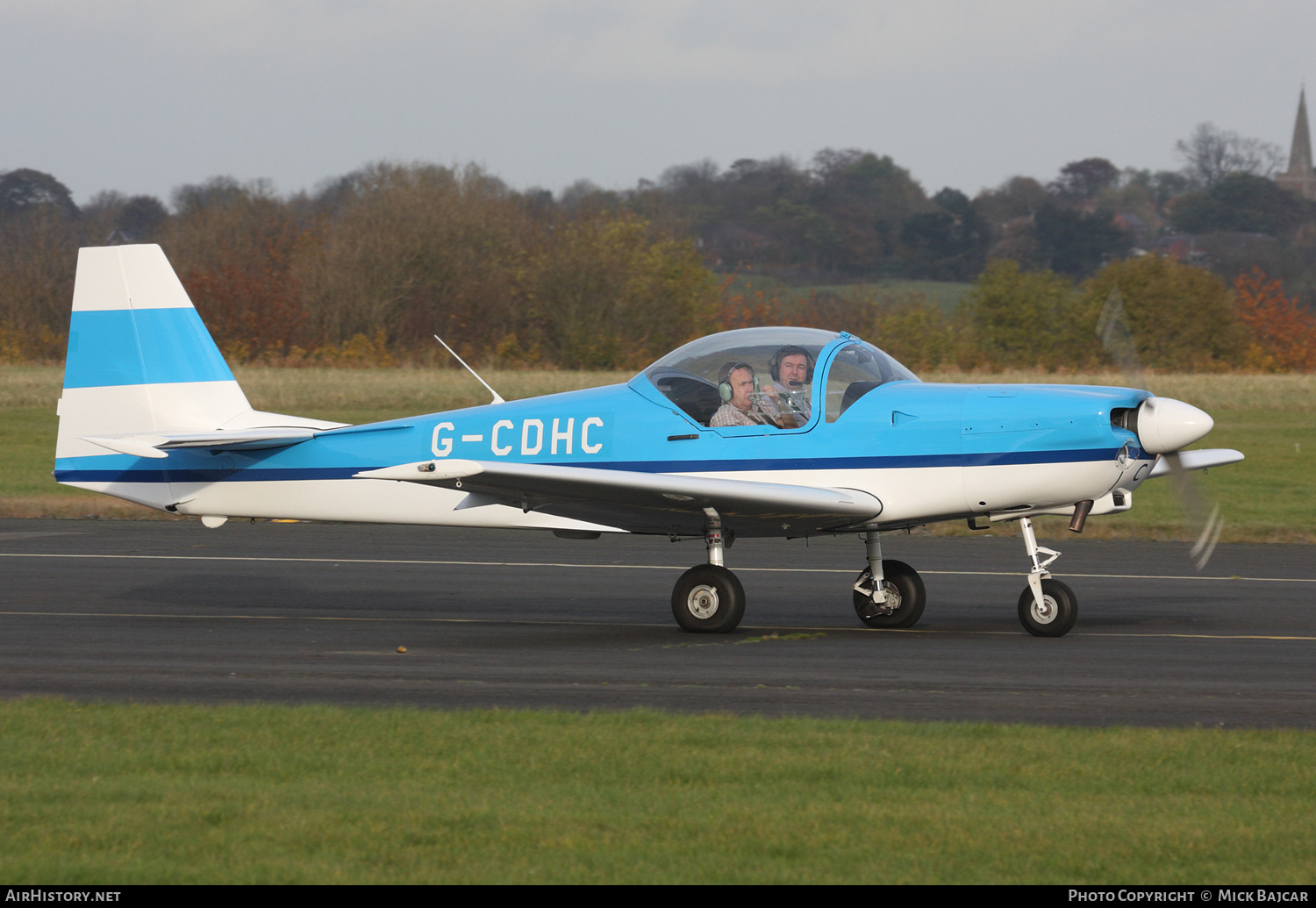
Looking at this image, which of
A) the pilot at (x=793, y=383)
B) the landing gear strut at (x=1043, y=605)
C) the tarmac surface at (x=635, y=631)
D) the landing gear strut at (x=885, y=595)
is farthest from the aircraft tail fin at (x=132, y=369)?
the landing gear strut at (x=1043, y=605)

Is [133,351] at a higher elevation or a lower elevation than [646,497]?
higher

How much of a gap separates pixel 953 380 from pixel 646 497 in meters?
29.7

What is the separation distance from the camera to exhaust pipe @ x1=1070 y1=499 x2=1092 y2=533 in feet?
32.2

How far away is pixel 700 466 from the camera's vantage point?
1024cm

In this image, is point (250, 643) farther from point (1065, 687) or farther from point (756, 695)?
point (1065, 687)

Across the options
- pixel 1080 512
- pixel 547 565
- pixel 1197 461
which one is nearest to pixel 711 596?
pixel 1080 512

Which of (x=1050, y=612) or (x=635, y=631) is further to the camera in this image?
(x=635, y=631)

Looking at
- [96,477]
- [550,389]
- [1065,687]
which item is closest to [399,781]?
[1065,687]

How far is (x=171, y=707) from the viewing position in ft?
24.6

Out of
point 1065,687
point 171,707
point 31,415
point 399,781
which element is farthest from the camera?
point 31,415

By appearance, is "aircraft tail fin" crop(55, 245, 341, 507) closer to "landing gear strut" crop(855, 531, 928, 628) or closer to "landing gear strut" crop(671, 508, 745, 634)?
"landing gear strut" crop(671, 508, 745, 634)

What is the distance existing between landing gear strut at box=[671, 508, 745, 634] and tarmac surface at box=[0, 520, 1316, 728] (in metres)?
0.12

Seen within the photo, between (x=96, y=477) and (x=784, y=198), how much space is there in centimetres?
11394

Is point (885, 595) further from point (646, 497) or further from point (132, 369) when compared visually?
point (132, 369)
